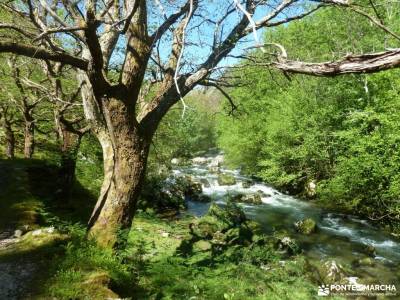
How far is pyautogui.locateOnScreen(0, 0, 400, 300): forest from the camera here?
18.6ft

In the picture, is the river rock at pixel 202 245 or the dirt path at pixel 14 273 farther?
the river rock at pixel 202 245

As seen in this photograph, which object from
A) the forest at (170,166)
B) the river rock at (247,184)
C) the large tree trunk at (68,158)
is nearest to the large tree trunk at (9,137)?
the forest at (170,166)

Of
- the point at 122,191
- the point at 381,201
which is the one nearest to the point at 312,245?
the point at 381,201

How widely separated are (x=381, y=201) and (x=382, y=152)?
2.45m

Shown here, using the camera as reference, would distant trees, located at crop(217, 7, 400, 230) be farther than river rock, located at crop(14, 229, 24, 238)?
Yes

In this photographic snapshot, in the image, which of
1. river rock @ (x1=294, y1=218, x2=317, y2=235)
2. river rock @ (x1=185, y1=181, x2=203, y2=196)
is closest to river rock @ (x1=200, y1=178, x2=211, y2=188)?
river rock @ (x1=185, y1=181, x2=203, y2=196)

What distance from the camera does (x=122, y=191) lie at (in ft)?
20.0

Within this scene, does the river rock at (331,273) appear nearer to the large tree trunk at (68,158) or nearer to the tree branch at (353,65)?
the large tree trunk at (68,158)

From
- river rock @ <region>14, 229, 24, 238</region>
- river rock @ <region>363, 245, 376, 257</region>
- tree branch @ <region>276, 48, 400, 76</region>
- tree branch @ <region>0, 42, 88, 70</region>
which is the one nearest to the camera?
tree branch @ <region>276, 48, 400, 76</region>

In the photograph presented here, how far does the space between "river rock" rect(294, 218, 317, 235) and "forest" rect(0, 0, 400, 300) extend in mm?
72

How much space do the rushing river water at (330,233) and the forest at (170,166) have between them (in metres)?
0.11

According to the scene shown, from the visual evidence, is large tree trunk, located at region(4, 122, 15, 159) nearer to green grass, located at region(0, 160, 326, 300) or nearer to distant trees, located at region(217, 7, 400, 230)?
green grass, located at region(0, 160, 326, 300)

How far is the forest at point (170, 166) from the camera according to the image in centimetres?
566

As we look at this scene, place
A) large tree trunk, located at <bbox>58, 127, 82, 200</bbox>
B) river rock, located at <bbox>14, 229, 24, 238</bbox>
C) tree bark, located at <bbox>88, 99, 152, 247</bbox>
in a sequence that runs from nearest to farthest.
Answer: tree bark, located at <bbox>88, 99, 152, 247</bbox>, river rock, located at <bbox>14, 229, 24, 238</bbox>, large tree trunk, located at <bbox>58, 127, 82, 200</bbox>
